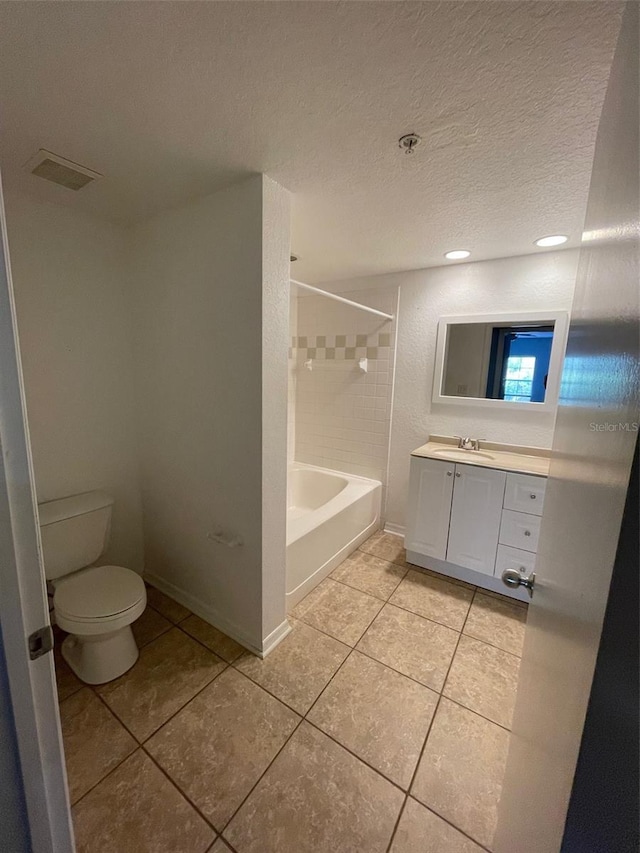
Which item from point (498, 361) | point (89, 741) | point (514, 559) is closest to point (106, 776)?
point (89, 741)

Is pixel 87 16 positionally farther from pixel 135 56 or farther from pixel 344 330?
pixel 344 330

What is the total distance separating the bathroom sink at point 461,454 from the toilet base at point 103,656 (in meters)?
2.11

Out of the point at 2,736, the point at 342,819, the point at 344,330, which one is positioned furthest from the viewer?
the point at 344,330

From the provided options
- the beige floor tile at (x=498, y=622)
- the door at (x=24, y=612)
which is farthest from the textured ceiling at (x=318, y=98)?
the beige floor tile at (x=498, y=622)

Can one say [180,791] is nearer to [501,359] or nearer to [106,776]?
[106,776]

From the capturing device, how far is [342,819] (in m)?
1.10

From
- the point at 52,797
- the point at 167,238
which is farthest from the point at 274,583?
the point at 167,238

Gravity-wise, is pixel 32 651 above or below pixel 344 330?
below

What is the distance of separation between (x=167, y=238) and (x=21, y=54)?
0.88 metres

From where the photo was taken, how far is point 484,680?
5.30 ft

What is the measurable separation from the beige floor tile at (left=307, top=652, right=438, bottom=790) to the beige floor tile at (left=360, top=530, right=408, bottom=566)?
3.34 ft

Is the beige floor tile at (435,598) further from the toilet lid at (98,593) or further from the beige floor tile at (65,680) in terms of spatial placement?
the beige floor tile at (65,680)

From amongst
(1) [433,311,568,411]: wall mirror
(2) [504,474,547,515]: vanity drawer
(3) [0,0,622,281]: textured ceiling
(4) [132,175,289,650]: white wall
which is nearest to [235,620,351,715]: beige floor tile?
(4) [132,175,289,650]: white wall

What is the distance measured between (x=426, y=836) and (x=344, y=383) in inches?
105
